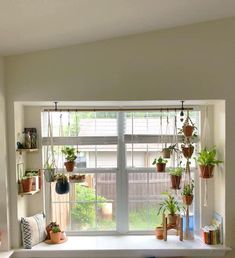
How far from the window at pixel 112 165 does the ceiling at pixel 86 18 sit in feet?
3.07

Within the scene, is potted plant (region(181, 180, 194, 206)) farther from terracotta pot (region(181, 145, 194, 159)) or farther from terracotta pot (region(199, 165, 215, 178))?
terracotta pot (region(181, 145, 194, 159))

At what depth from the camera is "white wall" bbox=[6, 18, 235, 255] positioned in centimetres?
271

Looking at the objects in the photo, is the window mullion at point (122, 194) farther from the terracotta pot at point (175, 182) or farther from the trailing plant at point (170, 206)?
the terracotta pot at point (175, 182)

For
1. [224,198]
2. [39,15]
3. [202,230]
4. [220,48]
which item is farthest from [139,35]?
[202,230]

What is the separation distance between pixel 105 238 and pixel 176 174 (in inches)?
39.4

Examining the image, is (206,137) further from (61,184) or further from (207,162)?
(61,184)

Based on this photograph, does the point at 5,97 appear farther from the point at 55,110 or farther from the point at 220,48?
the point at 220,48

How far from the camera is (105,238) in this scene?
10.3ft

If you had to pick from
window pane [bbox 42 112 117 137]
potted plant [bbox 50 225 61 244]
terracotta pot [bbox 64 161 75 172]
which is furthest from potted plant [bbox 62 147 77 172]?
potted plant [bbox 50 225 61 244]

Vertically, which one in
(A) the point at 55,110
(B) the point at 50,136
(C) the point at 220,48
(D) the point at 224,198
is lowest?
(D) the point at 224,198

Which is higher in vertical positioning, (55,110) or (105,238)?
(55,110)

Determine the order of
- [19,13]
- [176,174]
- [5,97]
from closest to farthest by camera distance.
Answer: [19,13] < [5,97] < [176,174]

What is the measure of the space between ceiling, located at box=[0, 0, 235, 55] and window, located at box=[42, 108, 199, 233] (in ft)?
3.07

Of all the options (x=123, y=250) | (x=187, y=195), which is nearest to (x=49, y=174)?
(x=123, y=250)
